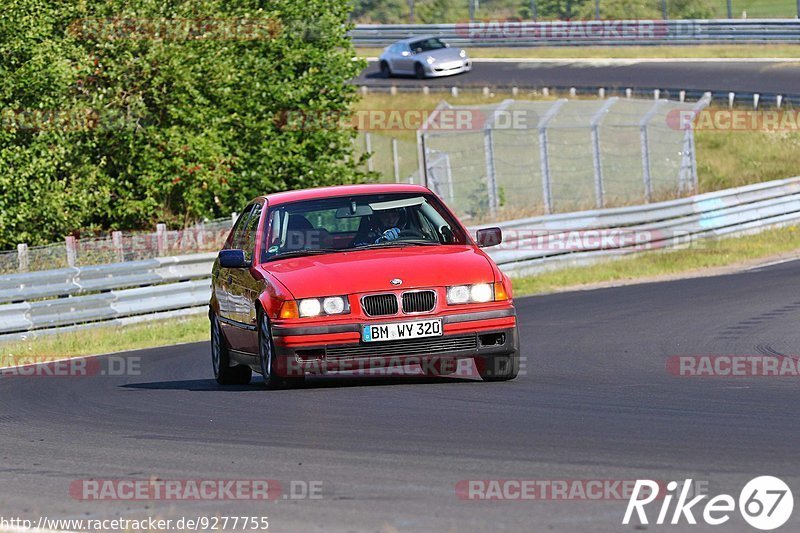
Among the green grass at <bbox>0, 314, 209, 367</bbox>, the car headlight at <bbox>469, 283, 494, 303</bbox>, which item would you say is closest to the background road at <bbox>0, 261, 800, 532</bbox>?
the car headlight at <bbox>469, 283, 494, 303</bbox>

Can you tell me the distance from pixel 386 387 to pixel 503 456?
3307 mm

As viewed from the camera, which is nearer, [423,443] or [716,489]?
[716,489]

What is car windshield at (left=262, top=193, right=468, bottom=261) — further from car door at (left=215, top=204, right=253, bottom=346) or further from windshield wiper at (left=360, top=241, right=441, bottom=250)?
car door at (left=215, top=204, right=253, bottom=346)

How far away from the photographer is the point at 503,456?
6.86 m

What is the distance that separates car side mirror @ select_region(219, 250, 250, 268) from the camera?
10695mm

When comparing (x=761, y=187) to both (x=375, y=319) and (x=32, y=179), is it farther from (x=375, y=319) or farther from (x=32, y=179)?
(x=375, y=319)

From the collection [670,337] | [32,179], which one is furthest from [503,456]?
[32,179]

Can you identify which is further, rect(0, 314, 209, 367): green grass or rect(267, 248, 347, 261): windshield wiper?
rect(0, 314, 209, 367): green grass

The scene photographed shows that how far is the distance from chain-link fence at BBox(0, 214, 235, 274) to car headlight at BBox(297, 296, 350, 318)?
10528 mm

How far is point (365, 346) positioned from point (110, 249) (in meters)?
11.5

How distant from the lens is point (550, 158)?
39750 mm

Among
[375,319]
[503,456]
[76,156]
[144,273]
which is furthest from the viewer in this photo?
[76,156]

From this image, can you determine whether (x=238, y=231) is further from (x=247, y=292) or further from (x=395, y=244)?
(x=395, y=244)

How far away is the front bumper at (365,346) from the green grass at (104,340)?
284 inches
